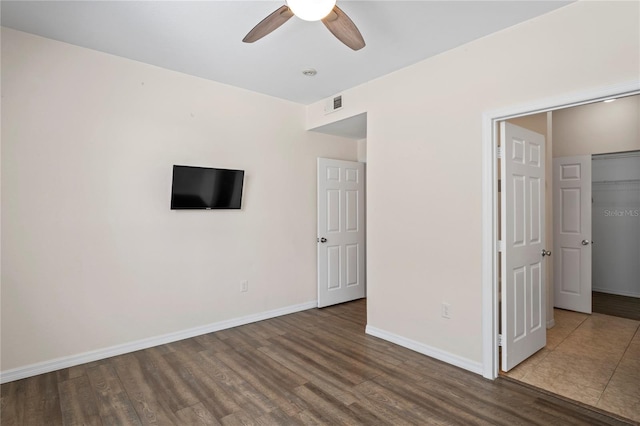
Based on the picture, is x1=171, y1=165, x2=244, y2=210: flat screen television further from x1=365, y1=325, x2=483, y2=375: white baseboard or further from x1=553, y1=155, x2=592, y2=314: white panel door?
x1=553, y1=155, x2=592, y2=314: white panel door

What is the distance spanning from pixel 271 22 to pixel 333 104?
217cm

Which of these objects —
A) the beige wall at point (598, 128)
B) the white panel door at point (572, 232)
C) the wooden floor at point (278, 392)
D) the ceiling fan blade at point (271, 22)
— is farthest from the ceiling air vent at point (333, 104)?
the beige wall at point (598, 128)

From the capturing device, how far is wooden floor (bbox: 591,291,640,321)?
4191 mm

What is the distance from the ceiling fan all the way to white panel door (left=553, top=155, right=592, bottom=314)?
3.71 metres

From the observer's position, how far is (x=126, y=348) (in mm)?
3227

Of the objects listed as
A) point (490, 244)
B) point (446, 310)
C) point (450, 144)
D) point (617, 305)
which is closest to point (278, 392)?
point (446, 310)

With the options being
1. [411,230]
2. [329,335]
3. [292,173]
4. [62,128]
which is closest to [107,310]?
[62,128]

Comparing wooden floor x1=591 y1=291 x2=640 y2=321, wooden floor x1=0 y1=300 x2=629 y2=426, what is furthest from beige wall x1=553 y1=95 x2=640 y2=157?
wooden floor x1=0 y1=300 x2=629 y2=426

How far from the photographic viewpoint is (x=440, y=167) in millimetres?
3076

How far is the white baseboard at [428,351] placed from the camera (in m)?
2.82

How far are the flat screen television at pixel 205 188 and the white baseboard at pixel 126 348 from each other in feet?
4.43

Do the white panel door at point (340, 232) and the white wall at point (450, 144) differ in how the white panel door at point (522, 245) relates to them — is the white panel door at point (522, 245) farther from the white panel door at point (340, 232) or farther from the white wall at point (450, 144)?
the white panel door at point (340, 232)

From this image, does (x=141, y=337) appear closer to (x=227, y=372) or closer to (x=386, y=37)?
(x=227, y=372)

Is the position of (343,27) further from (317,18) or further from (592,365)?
(592,365)
